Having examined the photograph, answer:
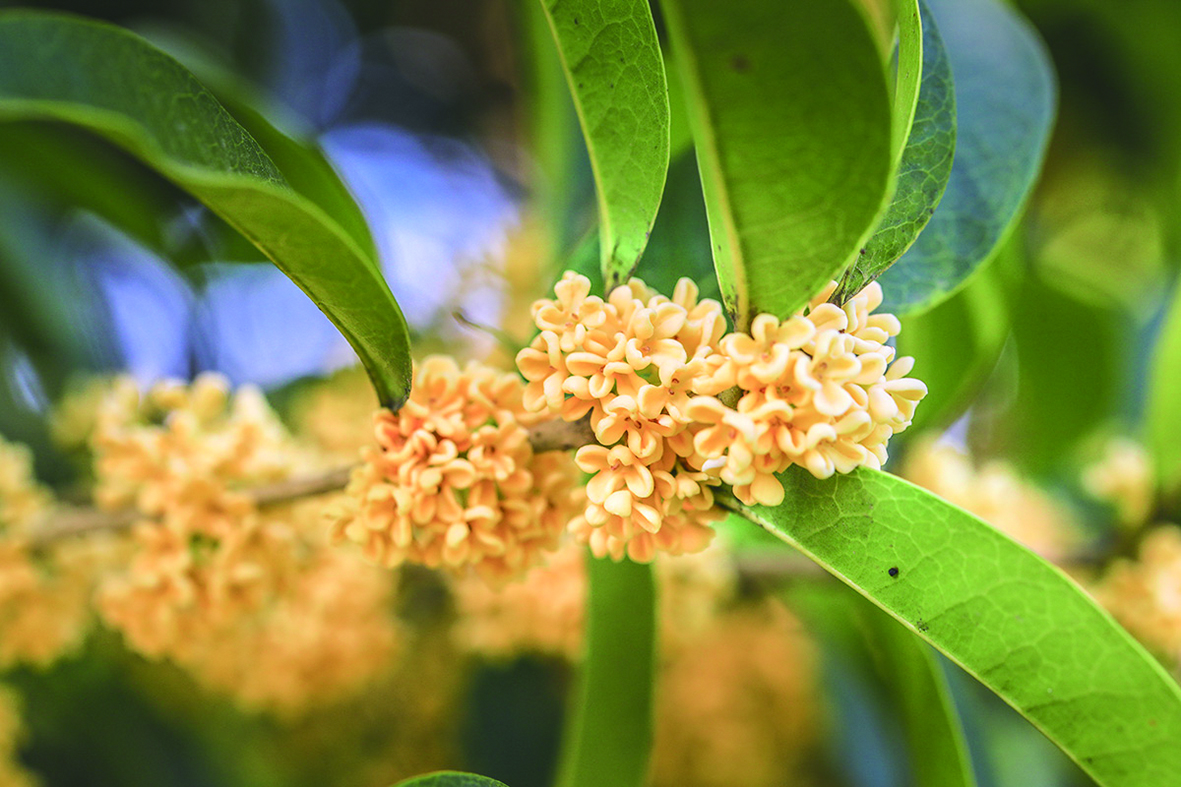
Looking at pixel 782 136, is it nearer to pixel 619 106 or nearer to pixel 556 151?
pixel 619 106

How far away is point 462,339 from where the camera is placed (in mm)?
2064

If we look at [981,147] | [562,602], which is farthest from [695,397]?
[562,602]

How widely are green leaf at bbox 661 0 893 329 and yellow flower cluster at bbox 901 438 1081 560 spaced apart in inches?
34.0

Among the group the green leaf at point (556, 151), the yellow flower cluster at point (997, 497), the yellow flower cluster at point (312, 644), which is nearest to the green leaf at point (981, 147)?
the yellow flower cluster at point (997, 497)

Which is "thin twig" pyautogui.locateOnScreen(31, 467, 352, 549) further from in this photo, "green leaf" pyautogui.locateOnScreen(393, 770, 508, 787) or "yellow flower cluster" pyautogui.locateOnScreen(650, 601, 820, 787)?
"yellow flower cluster" pyautogui.locateOnScreen(650, 601, 820, 787)

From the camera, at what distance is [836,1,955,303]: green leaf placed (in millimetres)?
763

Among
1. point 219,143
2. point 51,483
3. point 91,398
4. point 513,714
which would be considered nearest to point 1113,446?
point 513,714

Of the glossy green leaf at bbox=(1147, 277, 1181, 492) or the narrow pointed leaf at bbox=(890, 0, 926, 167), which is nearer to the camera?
the narrow pointed leaf at bbox=(890, 0, 926, 167)

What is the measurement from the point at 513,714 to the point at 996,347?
132cm

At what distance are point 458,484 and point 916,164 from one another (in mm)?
567

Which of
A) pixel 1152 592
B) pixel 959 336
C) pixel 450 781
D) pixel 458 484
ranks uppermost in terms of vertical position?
pixel 458 484

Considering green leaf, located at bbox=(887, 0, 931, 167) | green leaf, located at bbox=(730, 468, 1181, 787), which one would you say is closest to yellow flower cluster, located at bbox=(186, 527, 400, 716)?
green leaf, located at bbox=(730, 468, 1181, 787)

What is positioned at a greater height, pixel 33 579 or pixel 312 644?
pixel 33 579

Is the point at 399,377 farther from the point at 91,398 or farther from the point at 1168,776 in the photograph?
the point at 91,398
